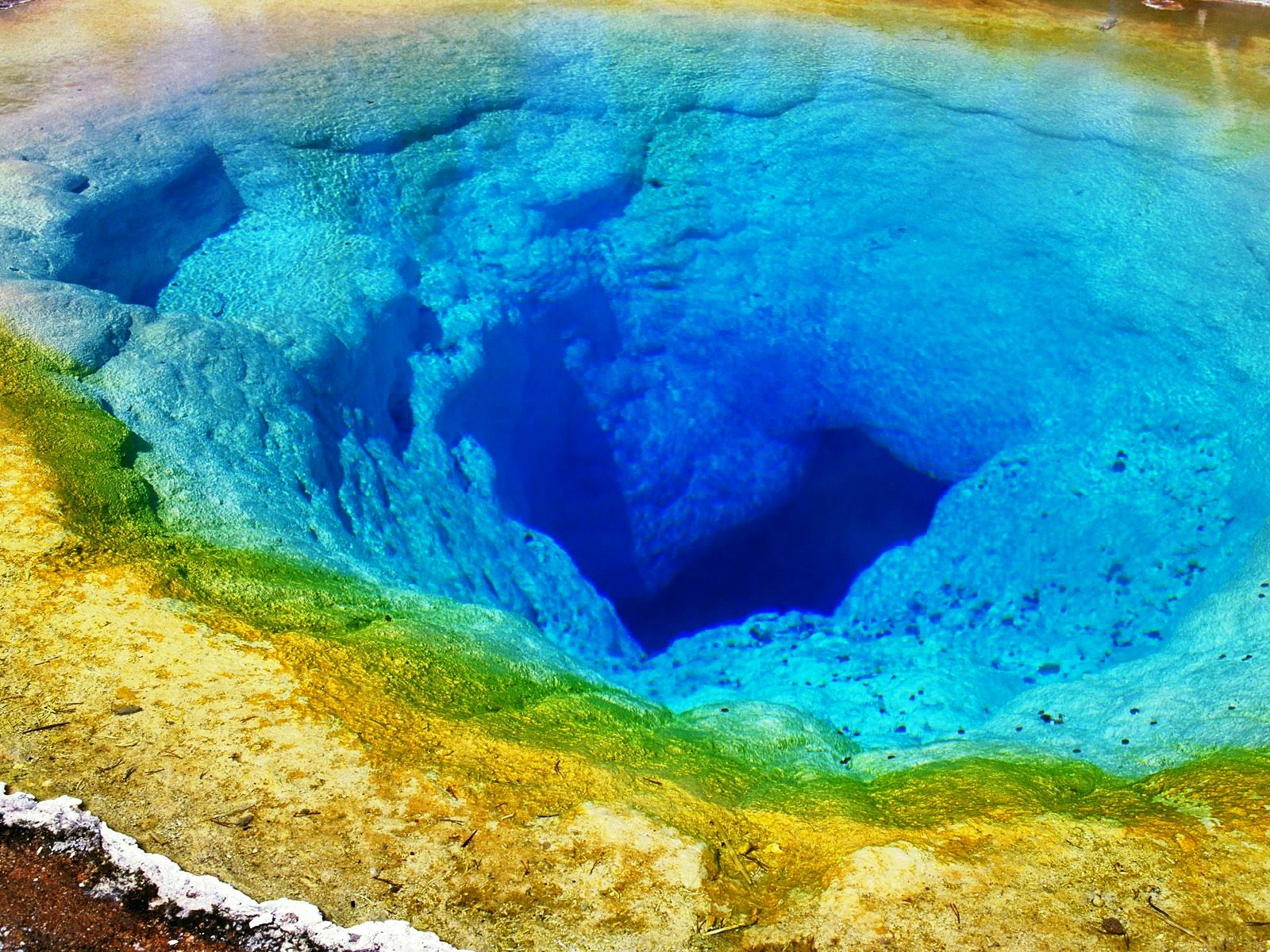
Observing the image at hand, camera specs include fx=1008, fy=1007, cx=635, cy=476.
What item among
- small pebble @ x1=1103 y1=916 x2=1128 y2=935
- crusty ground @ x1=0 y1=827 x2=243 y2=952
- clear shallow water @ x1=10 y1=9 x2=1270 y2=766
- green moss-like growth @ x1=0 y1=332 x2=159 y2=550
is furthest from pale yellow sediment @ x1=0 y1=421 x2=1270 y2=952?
clear shallow water @ x1=10 y1=9 x2=1270 y2=766

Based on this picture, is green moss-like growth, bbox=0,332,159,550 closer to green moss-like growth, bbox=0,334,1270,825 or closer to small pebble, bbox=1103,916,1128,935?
green moss-like growth, bbox=0,334,1270,825

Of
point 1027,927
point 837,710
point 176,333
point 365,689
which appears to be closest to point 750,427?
point 837,710

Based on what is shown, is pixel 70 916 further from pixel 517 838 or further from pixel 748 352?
pixel 748 352

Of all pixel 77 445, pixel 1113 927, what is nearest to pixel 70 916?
pixel 77 445

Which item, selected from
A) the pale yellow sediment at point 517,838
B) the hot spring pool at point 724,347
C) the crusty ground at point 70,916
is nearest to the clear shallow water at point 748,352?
the hot spring pool at point 724,347

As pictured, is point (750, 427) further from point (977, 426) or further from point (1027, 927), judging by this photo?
point (1027, 927)

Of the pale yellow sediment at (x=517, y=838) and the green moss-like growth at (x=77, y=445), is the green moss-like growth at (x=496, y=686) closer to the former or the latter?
the green moss-like growth at (x=77, y=445)
